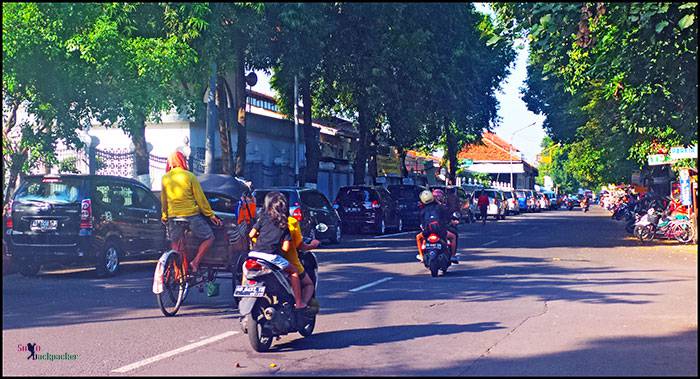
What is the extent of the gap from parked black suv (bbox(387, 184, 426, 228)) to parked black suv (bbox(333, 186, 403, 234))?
2314 millimetres

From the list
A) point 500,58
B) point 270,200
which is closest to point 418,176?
point 500,58

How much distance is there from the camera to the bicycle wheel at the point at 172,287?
34.3 ft

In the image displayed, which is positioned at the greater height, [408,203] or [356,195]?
[356,195]

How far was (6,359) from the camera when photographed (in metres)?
7.91

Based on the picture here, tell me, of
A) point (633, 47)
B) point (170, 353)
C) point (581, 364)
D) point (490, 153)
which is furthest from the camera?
point (490, 153)

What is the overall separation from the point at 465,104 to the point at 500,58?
11.5 meters

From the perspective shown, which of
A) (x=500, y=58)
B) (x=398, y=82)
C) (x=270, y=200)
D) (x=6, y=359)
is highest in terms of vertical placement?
(x=500, y=58)

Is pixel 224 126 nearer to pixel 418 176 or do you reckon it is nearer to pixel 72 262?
pixel 72 262

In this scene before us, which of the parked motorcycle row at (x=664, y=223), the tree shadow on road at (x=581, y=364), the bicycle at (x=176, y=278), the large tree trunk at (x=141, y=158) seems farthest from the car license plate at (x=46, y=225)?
the parked motorcycle row at (x=664, y=223)

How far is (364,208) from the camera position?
2950 centimetres

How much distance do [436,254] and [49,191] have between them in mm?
6728

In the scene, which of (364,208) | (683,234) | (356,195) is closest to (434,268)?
(683,234)

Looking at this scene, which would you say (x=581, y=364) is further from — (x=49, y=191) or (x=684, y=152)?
(x=684, y=152)

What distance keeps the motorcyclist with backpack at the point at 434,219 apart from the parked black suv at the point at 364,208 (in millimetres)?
13243
